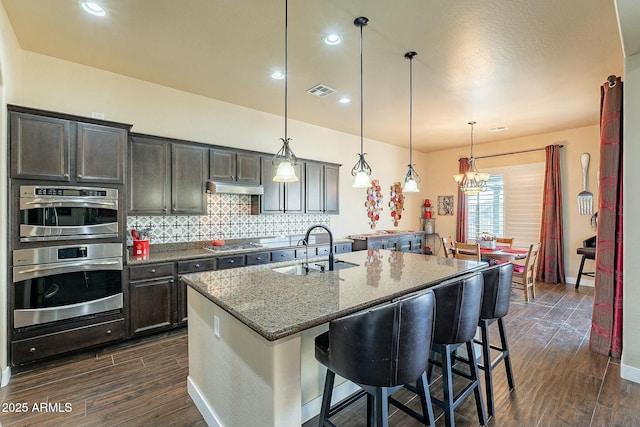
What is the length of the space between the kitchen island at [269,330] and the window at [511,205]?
183 inches

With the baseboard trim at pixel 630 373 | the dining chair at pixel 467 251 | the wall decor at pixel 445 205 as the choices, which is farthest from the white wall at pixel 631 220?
the wall decor at pixel 445 205

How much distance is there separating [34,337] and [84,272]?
616 millimetres

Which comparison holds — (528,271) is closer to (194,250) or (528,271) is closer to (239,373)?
(239,373)

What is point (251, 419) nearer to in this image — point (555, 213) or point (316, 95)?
point (316, 95)

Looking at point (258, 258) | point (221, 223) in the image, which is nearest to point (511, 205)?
point (258, 258)

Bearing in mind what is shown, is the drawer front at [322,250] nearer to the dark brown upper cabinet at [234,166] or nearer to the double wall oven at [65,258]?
the dark brown upper cabinet at [234,166]

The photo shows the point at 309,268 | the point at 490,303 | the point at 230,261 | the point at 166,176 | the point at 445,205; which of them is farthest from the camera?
the point at 445,205

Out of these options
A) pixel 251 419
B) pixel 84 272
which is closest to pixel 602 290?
pixel 251 419

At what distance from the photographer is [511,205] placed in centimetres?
645

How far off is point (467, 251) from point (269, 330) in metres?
4.23

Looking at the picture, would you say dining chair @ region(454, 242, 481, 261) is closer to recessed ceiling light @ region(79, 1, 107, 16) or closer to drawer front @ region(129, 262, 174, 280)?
drawer front @ region(129, 262, 174, 280)

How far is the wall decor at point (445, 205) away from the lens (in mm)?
7418

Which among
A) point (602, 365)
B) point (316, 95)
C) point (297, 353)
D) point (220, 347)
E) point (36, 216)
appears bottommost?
point (602, 365)

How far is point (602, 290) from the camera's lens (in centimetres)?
290
